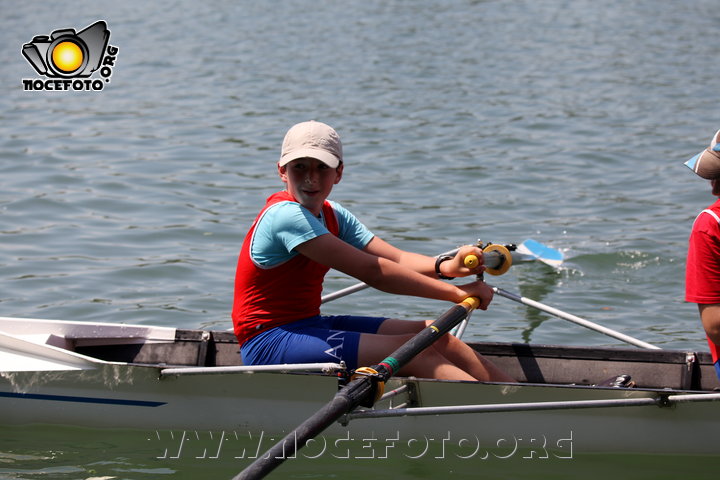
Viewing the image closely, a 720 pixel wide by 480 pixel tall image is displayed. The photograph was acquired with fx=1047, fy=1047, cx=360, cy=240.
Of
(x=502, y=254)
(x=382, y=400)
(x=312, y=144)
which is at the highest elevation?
(x=312, y=144)

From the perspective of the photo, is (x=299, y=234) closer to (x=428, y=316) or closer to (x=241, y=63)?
(x=428, y=316)

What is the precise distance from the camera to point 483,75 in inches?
678

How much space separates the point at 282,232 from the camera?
16.6 feet

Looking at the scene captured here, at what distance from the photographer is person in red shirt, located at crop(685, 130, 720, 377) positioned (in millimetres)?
4711

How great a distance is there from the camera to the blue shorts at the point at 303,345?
525 cm

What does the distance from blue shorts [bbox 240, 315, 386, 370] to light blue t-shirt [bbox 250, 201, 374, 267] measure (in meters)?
0.39

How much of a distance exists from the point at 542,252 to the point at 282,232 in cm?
459

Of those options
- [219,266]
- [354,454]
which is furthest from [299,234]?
[219,266]

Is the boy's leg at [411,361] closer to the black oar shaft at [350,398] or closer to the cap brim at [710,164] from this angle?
the black oar shaft at [350,398]

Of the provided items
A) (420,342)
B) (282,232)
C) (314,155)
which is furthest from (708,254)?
(282,232)

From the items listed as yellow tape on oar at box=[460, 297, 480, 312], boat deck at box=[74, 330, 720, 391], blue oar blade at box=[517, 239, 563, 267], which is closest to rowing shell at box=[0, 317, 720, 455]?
boat deck at box=[74, 330, 720, 391]

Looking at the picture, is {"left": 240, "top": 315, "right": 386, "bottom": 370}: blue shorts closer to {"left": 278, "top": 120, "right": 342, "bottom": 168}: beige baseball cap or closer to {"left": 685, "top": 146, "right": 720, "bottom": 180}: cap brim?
{"left": 278, "top": 120, "right": 342, "bottom": 168}: beige baseball cap

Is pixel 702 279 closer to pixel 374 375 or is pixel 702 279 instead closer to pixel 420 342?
pixel 420 342

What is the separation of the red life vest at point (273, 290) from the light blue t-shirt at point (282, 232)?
0.13 feet
